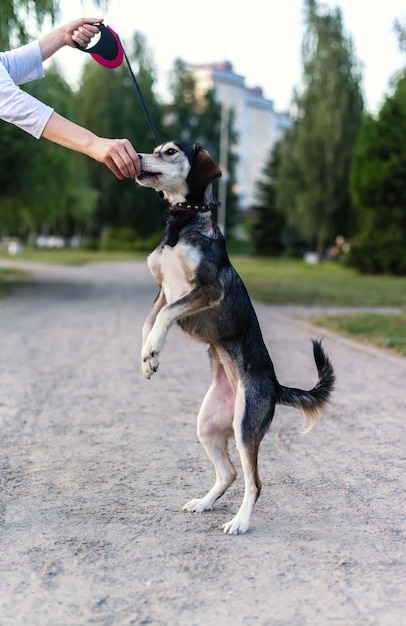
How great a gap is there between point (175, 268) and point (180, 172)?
0.51m

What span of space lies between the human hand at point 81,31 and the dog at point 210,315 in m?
0.71

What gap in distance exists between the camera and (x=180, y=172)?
4.13 meters

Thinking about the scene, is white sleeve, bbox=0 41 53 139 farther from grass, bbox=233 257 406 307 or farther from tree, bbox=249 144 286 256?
tree, bbox=249 144 286 256

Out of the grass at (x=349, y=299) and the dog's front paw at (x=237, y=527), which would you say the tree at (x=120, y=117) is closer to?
the grass at (x=349, y=299)

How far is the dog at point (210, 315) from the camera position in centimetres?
409

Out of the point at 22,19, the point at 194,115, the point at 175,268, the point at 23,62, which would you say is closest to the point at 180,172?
the point at 175,268

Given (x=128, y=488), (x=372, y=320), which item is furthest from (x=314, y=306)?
(x=128, y=488)

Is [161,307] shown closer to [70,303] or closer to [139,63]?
[70,303]

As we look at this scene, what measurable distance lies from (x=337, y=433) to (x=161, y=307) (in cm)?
274

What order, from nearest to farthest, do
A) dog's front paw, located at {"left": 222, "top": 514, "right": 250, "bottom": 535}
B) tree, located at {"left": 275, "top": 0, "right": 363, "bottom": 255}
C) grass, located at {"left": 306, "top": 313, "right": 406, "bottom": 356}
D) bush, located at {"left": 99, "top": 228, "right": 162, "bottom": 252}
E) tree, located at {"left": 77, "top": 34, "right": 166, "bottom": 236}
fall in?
dog's front paw, located at {"left": 222, "top": 514, "right": 250, "bottom": 535} → grass, located at {"left": 306, "top": 313, "right": 406, "bottom": 356} → tree, located at {"left": 275, "top": 0, "right": 363, "bottom": 255} → tree, located at {"left": 77, "top": 34, "right": 166, "bottom": 236} → bush, located at {"left": 99, "top": 228, "right": 162, "bottom": 252}

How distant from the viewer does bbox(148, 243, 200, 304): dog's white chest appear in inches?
162

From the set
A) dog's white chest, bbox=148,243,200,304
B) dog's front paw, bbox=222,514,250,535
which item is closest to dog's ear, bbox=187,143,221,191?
dog's white chest, bbox=148,243,200,304

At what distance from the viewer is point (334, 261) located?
52.3 m

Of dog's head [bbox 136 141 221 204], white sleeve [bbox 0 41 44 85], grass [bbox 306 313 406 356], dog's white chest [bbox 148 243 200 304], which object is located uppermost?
white sleeve [bbox 0 41 44 85]
